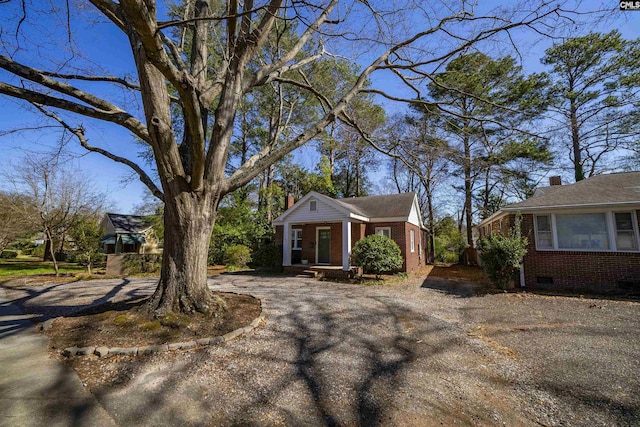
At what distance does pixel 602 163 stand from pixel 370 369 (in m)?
25.9

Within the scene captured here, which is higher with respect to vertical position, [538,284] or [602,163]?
[602,163]

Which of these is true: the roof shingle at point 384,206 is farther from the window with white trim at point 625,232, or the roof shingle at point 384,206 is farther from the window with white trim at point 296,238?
the window with white trim at point 625,232

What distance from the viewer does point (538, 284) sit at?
9.12 meters

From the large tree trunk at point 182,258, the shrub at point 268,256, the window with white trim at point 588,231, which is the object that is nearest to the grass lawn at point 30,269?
the shrub at point 268,256

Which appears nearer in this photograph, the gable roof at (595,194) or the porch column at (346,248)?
the gable roof at (595,194)

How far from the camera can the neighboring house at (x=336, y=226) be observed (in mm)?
13203

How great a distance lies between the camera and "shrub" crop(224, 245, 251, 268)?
15763mm

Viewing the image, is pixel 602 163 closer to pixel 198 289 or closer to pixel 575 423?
pixel 575 423

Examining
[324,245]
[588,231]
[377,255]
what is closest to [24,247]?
[324,245]

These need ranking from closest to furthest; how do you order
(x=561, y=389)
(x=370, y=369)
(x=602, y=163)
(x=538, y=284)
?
(x=561, y=389)
(x=370, y=369)
(x=538, y=284)
(x=602, y=163)

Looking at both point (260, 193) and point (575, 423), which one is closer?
point (575, 423)

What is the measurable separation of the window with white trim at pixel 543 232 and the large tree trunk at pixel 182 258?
35.6 feet

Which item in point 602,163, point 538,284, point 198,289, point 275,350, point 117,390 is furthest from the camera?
point 602,163

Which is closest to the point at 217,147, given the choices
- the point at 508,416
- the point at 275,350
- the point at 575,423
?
the point at 275,350
